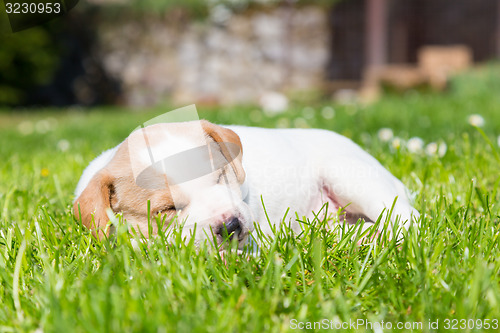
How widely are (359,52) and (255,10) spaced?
12.3ft

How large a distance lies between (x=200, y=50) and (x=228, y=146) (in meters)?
15.4

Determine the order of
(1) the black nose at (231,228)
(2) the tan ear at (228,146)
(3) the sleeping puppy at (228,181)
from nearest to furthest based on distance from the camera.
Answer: (1) the black nose at (231,228)
(3) the sleeping puppy at (228,181)
(2) the tan ear at (228,146)

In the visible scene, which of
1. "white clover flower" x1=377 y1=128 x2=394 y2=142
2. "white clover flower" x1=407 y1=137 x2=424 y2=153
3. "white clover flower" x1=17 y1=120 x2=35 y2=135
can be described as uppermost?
"white clover flower" x1=407 y1=137 x2=424 y2=153

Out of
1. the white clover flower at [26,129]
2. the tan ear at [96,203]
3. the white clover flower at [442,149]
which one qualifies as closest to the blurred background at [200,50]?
the white clover flower at [26,129]

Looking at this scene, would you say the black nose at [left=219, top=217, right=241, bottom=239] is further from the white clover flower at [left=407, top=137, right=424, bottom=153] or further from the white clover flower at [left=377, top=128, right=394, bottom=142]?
the white clover flower at [left=377, top=128, right=394, bottom=142]

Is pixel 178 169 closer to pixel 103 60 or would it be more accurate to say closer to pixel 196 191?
pixel 196 191

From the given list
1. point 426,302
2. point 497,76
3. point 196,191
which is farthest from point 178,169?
point 497,76

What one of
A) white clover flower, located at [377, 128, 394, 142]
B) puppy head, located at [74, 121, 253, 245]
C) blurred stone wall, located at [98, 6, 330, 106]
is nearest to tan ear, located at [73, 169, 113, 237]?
puppy head, located at [74, 121, 253, 245]

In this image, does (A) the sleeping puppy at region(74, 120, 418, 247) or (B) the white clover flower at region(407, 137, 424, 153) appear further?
(B) the white clover flower at region(407, 137, 424, 153)

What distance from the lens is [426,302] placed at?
1.61 meters

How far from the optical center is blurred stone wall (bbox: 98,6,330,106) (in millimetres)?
17016

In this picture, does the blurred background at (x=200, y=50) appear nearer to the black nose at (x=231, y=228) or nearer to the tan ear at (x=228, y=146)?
the tan ear at (x=228, y=146)

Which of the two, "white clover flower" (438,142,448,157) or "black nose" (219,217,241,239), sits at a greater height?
"black nose" (219,217,241,239)

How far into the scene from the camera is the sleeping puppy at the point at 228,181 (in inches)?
88.0
